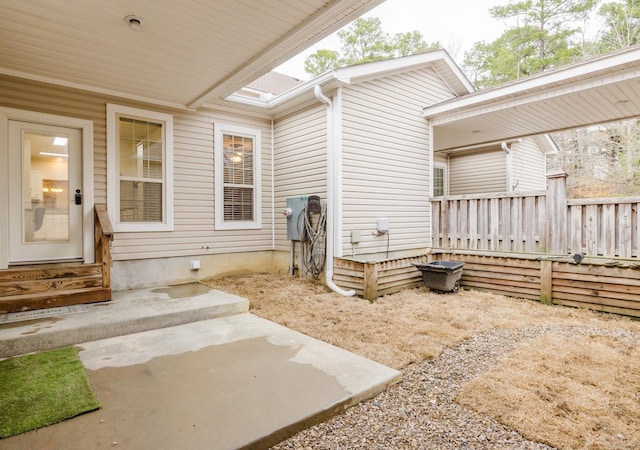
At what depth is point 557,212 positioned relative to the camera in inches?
208

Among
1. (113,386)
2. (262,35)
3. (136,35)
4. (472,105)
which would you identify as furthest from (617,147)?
(113,386)

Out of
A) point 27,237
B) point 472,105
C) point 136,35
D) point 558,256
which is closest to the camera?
point 136,35

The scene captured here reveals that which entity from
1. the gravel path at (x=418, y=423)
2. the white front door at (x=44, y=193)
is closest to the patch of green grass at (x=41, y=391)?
the gravel path at (x=418, y=423)

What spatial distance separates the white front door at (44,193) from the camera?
176 inches

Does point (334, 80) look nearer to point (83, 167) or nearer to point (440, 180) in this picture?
point (83, 167)

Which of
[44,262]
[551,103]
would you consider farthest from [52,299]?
[551,103]

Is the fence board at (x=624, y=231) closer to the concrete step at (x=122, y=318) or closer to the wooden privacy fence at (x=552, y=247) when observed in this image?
the wooden privacy fence at (x=552, y=247)

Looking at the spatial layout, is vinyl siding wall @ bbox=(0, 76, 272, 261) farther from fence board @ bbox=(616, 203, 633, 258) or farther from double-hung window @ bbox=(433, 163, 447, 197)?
fence board @ bbox=(616, 203, 633, 258)

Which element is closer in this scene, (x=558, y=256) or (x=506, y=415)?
(x=506, y=415)

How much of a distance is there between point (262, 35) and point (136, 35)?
4.34ft

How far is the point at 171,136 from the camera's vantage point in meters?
5.75

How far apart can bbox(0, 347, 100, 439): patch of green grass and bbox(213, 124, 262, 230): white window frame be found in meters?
3.60

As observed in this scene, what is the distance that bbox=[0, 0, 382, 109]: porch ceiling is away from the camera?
3.14 metres

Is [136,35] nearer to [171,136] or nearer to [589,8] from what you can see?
[171,136]
